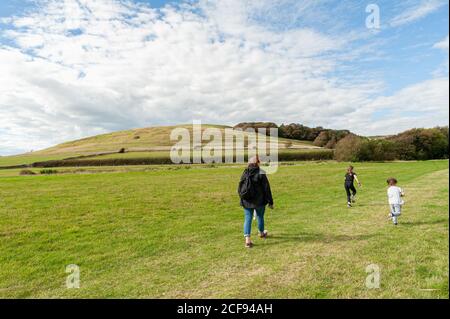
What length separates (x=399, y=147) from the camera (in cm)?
8450

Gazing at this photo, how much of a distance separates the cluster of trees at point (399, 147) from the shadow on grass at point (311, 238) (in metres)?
71.1

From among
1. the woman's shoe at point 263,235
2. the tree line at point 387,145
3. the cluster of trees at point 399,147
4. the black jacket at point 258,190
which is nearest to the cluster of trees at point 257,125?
the tree line at point 387,145

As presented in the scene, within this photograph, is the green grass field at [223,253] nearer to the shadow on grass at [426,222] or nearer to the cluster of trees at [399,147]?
the shadow on grass at [426,222]

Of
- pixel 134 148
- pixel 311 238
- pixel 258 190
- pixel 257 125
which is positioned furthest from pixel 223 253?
pixel 257 125

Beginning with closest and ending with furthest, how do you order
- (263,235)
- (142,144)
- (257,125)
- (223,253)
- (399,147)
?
1. (223,253)
2. (263,235)
3. (399,147)
4. (142,144)
5. (257,125)

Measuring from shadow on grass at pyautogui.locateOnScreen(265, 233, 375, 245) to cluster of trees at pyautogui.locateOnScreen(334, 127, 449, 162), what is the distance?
71.1 metres

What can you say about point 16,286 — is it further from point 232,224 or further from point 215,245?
point 232,224

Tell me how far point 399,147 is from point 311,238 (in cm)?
8728

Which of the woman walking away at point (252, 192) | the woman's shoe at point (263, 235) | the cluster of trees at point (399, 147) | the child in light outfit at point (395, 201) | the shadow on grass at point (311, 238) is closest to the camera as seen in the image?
the woman walking away at point (252, 192)

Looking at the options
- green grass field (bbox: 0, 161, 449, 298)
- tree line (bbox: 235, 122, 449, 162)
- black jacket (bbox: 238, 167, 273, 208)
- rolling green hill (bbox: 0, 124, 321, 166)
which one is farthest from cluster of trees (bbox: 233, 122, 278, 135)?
black jacket (bbox: 238, 167, 273, 208)

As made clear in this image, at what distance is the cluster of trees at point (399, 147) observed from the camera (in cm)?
7606

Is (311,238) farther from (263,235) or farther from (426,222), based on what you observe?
(426,222)

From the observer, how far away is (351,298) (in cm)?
558
